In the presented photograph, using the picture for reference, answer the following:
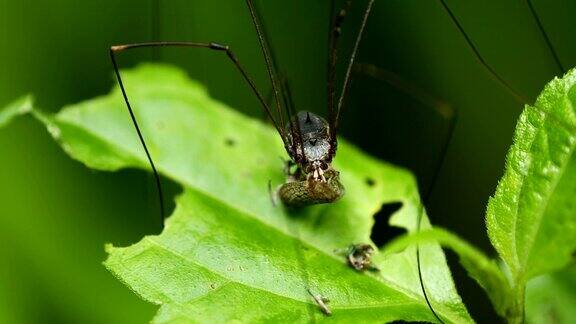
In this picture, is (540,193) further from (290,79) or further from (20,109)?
(290,79)

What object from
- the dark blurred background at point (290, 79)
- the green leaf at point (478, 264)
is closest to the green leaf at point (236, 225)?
the green leaf at point (478, 264)

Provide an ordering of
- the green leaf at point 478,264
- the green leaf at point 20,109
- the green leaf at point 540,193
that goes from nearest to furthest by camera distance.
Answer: the green leaf at point 478,264 → the green leaf at point 540,193 → the green leaf at point 20,109

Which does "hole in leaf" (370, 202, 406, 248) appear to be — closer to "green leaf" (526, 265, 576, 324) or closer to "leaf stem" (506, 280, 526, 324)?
"green leaf" (526, 265, 576, 324)

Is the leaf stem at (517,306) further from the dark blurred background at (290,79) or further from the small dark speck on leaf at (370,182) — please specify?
the dark blurred background at (290,79)

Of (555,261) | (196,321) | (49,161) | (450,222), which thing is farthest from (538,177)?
(49,161)

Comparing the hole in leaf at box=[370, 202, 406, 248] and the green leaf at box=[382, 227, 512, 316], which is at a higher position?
the green leaf at box=[382, 227, 512, 316]

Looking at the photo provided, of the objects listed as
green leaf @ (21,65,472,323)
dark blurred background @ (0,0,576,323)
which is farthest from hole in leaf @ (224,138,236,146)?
dark blurred background @ (0,0,576,323)
